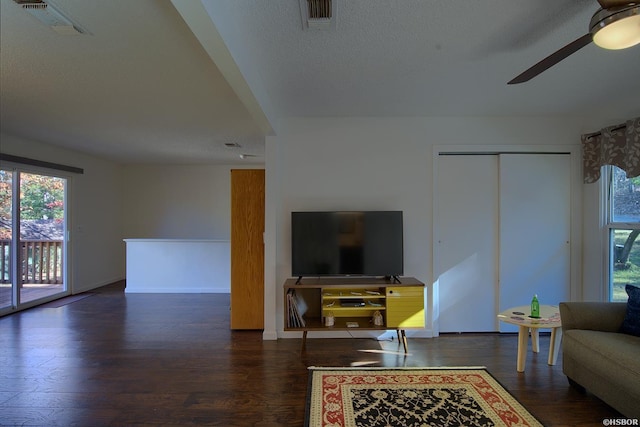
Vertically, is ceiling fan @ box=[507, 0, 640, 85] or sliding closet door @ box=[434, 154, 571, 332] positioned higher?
ceiling fan @ box=[507, 0, 640, 85]

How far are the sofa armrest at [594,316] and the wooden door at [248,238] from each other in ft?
9.36

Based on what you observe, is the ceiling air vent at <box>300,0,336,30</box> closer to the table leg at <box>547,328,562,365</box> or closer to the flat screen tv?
the flat screen tv

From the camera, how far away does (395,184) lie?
10.9ft

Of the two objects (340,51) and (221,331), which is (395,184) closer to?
(340,51)

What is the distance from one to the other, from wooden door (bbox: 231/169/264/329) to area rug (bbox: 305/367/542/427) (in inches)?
53.1

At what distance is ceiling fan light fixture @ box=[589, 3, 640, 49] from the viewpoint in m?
1.31

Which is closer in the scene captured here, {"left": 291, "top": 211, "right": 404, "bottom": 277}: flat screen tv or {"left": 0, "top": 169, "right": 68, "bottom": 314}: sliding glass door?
{"left": 291, "top": 211, "right": 404, "bottom": 277}: flat screen tv

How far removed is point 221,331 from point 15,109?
315 cm

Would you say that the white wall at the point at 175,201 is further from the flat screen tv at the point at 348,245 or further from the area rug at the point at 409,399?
the area rug at the point at 409,399

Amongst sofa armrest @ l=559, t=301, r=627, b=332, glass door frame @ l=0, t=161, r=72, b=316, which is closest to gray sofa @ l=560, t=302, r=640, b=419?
sofa armrest @ l=559, t=301, r=627, b=332

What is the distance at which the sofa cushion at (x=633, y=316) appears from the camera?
2.11 meters

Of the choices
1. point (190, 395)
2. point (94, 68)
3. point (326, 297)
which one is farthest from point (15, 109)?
point (326, 297)

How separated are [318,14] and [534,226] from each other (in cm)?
316

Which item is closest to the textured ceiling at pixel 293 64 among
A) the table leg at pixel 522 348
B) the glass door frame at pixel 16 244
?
the glass door frame at pixel 16 244
